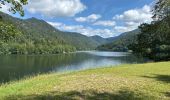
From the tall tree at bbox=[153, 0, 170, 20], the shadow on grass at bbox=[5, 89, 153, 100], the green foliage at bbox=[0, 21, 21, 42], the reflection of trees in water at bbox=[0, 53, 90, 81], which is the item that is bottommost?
the reflection of trees in water at bbox=[0, 53, 90, 81]

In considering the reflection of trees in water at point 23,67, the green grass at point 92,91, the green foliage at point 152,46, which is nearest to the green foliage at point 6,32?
the green grass at point 92,91

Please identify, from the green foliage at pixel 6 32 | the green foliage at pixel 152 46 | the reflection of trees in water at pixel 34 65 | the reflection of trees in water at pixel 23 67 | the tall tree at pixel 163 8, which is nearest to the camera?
the green foliage at pixel 6 32

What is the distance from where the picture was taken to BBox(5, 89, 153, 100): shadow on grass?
1182 cm

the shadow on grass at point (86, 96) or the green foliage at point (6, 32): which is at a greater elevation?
the green foliage at point (6, 32)

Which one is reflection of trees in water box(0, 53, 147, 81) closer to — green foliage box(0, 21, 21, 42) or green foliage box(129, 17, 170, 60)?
green foliage box(129, 17, 170, 60)

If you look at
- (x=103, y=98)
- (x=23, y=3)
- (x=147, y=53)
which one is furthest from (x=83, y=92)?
(x=147, y=53)

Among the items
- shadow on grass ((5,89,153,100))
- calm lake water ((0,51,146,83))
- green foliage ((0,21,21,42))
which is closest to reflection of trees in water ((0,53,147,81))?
calm lake water ((0,51,146,83))

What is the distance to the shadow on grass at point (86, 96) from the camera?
1182cm

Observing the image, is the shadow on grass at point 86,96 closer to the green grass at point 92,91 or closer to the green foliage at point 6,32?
the green grass at point 92,91

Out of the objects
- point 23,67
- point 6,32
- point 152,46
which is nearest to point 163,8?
point 6,32

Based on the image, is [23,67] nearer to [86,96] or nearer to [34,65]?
[34,65]

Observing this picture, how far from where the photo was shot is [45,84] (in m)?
15.1

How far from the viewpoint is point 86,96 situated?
12.2 m

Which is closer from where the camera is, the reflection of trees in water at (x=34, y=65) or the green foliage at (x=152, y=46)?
the reflection of trees in water at (x=34, y=65)
